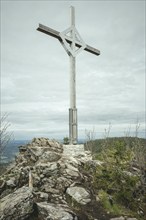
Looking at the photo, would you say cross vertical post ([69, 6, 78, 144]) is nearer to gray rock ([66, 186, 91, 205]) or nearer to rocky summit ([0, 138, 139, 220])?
rocky summit ([0, 138, 139, 220])

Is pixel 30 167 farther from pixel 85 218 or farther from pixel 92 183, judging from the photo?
pixel 85 218

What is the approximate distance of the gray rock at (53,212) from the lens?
6828 mm

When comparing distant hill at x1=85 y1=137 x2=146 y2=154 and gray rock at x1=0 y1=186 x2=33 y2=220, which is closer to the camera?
gray rock at x1=0 y1=186 x2=33 y2=220

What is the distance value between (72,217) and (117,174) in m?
2.63

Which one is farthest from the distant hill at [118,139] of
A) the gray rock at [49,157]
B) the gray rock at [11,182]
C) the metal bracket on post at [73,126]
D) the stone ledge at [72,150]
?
the gray rock at [11,182]

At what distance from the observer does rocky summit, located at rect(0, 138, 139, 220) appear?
A: 7.13 metres

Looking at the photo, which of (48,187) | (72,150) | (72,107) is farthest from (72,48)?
(48,187)

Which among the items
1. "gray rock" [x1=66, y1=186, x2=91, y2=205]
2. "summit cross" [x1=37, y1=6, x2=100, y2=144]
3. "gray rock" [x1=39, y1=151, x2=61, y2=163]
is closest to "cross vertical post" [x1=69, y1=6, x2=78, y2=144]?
"summit cross" [x1=37, y1=6, x2=100, y2=144]

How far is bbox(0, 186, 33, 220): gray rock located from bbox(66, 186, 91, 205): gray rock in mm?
1452

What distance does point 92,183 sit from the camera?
29.7 feet

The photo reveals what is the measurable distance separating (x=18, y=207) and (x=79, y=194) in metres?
2.13

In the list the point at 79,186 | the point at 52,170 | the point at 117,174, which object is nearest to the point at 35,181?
the point at 52,170

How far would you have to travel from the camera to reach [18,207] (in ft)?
23.4

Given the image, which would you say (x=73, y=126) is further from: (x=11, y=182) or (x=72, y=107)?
(x=11, y=182)
